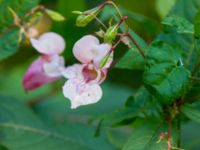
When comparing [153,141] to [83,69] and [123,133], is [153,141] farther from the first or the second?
[123,133]

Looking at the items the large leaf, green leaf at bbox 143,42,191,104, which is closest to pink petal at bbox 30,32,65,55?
the large leaf

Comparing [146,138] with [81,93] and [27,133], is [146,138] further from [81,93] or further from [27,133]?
[27,133]

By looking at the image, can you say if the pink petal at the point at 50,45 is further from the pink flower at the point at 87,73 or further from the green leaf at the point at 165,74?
the green leaf at the point at 165,74

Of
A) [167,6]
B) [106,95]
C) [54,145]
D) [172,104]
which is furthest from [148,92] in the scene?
[106,95]

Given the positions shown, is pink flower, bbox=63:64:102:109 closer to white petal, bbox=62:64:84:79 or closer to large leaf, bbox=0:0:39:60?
white petal, bbox=62:64:84:79

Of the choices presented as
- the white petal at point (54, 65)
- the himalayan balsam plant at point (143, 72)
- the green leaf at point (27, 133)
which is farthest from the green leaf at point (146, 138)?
the green leaf at point (27, 133)

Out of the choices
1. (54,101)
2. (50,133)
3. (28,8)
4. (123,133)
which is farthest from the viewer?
(54,101)
